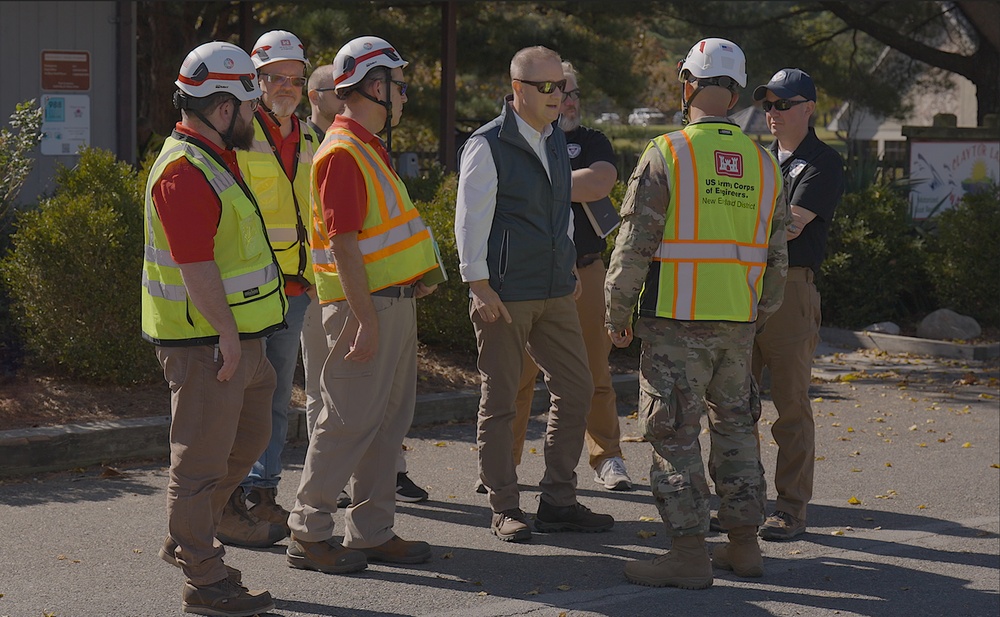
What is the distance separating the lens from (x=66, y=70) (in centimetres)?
1028

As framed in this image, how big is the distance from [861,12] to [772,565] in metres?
13.4

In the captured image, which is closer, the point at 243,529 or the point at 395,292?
the point at 395,292

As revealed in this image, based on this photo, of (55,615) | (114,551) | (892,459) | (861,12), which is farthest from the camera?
(861,12)

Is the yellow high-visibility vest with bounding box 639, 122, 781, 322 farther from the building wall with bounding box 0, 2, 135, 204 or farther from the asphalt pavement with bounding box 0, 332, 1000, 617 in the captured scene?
the building wall with bounding box 0, 2, 135, 204

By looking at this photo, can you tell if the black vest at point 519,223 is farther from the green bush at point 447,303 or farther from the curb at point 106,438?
the green bush at point 447,303

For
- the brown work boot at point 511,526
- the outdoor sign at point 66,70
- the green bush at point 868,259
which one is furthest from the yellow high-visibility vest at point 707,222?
the green bush at point 868,259

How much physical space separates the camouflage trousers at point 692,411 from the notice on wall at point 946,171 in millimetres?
8502

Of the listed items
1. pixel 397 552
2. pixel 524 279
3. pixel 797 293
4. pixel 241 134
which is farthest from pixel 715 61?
pixel 397 552

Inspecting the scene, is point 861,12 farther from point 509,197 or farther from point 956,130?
point 509,197

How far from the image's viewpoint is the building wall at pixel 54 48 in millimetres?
10031

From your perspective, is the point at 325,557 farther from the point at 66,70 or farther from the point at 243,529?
the point at 66,70

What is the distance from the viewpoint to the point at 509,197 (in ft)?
18.2

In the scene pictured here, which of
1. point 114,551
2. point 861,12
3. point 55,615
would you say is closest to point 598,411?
point 114,551

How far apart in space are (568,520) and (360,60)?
91.4 inches
